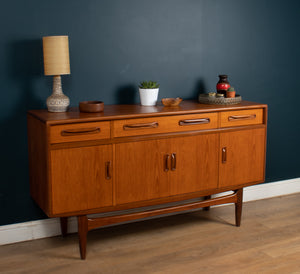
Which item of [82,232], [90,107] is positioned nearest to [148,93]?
[90,107]

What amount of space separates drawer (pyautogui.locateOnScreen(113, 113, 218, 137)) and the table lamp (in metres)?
0.38

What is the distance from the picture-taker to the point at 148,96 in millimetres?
2969

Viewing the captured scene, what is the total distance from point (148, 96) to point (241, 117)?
0.67m

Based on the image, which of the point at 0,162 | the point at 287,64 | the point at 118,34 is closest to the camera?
the point at 0,162

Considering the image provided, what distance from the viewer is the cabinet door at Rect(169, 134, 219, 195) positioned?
2.84 metres

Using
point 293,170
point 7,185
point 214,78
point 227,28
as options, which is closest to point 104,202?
point 7,185

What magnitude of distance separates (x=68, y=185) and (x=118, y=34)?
3.76ft

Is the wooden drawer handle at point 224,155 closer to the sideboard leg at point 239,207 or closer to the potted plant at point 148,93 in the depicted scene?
the sideboard leg at point 239,207

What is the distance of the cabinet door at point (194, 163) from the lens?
9.32 ft

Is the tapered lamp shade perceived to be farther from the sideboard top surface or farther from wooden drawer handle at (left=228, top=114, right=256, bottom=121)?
wooden drawer handle at (left=228, top=114, right=256, bottom=121)

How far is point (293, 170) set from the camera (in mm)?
3949

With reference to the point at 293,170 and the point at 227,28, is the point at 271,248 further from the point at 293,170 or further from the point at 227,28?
the point at 227,28

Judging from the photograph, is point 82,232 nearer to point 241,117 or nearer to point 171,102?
point 171,102

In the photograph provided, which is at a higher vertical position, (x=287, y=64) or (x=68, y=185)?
(x=287, y=64)
